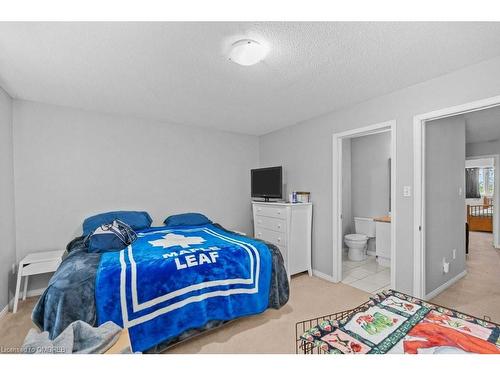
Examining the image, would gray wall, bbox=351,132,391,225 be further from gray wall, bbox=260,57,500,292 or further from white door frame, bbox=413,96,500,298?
white door frame, bbox=413,96,500,298

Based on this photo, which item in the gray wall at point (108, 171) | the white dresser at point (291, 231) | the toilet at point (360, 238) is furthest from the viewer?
the toilet at point (360, 238)

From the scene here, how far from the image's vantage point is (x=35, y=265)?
242cm

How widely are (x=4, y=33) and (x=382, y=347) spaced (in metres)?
2.68

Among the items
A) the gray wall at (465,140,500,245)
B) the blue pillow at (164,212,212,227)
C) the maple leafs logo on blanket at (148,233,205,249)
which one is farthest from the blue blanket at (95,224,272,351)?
the gray wall at (465,140,500,245)

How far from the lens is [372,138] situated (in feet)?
14.5

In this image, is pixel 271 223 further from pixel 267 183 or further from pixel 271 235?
pixel 267 183

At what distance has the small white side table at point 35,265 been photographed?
93.4 inches

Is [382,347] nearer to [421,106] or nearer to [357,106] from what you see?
[421,106]

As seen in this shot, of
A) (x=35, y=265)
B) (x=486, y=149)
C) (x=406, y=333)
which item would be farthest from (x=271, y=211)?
(x=486, y=149)

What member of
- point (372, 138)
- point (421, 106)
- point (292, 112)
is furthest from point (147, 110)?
point (372, 138)

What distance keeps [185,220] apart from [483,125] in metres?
4.96

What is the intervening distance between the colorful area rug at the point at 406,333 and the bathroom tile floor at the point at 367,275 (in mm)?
1950

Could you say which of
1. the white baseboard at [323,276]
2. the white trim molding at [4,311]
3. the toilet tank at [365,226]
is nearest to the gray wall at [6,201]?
the white trim molding at [4,311]

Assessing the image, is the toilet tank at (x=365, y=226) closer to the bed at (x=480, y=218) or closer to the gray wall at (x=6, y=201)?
the bed at (x=480, y=218)
